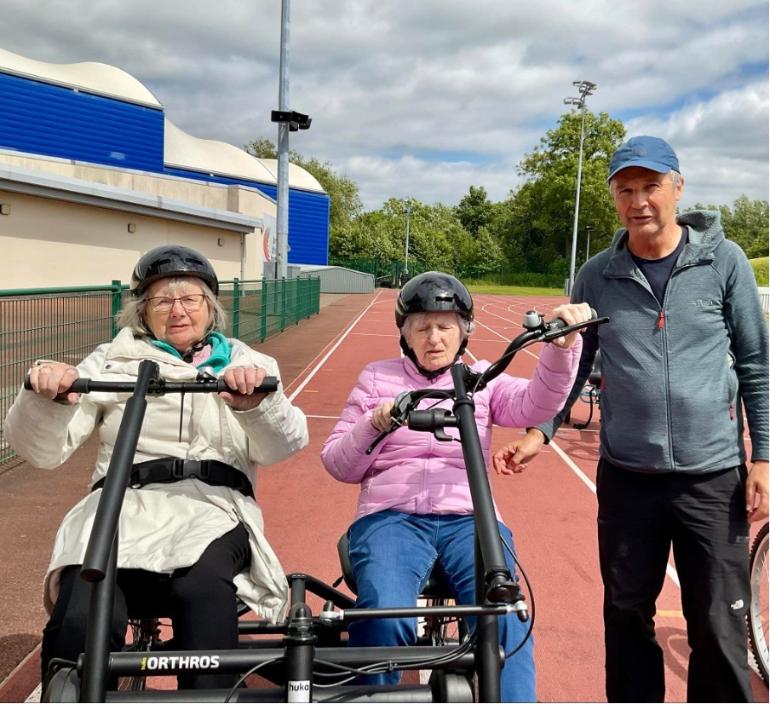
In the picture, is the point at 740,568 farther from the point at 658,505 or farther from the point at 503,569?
the point at 503,569

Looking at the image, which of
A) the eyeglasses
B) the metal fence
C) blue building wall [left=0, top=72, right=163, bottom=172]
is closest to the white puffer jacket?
the eyeglasses

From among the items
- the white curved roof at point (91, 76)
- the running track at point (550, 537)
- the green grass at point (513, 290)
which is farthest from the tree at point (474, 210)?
the running track at point (550, 537)

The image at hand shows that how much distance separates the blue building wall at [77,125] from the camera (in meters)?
24.8

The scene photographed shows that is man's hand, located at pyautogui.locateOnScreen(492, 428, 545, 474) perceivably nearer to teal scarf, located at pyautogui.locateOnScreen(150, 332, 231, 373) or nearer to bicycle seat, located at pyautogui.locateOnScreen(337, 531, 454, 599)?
bicycle seat, located at pyautogui.locateOnScreen(337, 531, 454, 599)

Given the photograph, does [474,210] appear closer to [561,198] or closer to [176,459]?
[561,198]

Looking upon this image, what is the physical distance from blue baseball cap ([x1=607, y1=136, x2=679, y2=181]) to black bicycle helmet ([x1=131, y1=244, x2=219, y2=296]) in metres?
1.45

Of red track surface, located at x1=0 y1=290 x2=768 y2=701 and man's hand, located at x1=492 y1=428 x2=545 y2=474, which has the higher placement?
man's hand, located at x1=492 y1=428 x2=545 y2=474

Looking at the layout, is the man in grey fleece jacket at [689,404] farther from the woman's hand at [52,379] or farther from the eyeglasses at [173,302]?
the woman's hand at [52,379]

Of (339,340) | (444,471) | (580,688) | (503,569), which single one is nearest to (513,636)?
(444,471)

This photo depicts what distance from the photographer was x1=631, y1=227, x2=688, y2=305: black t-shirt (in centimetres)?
239

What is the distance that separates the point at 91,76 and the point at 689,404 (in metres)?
35.0

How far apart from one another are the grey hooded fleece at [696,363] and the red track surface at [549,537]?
125cm

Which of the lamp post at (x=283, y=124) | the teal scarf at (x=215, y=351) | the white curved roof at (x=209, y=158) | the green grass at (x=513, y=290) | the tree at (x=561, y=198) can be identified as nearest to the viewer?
the teal scarf at (x=215, y=351)

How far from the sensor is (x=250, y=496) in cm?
247
